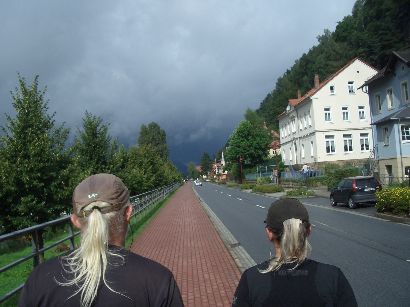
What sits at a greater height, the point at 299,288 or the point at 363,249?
the point at 299,288

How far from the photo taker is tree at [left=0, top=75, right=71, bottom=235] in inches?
559

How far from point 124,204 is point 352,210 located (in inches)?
939

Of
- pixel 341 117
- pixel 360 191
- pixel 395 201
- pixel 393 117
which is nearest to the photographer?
pixel 395 201

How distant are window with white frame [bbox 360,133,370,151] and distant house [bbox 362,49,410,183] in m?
20.0

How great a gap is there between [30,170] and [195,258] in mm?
5515

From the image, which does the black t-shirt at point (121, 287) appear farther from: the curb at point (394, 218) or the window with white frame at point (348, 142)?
the window with white frame at point (348, 142)

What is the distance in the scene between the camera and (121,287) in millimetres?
2162

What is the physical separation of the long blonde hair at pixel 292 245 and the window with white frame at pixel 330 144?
5840 centimetres

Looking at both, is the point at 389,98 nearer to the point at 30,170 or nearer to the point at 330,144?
the point at 330,144

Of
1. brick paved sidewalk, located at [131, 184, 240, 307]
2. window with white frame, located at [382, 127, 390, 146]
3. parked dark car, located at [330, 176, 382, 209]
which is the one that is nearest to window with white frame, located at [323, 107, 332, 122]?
window with white frame, located at [382, 127, 390, 146]

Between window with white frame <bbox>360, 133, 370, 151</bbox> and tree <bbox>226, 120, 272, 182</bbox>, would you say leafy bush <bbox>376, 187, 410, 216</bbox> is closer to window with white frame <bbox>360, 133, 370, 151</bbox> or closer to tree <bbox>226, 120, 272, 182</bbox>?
window with white frame <bbox>360, 133, 370, 151</bbox>

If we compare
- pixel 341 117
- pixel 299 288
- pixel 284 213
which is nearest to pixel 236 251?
pixel 284 213

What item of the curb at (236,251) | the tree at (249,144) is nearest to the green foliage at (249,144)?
the tree at (249,144)

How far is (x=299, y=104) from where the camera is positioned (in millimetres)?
65625
